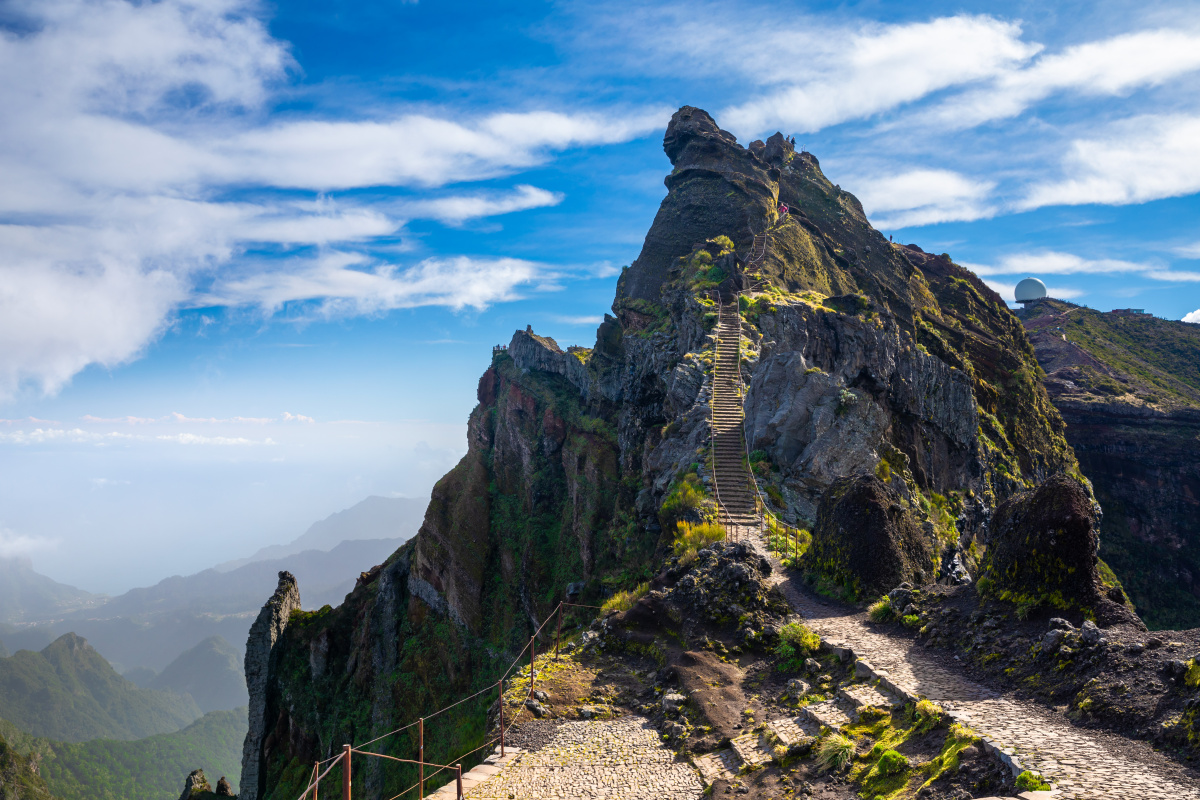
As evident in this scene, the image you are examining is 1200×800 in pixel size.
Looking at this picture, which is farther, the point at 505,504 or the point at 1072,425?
the point at 1072,425

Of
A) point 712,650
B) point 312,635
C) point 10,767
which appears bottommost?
point 10,767

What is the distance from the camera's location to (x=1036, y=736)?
24.7 feet

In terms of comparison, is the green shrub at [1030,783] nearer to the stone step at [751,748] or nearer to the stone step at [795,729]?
the stone step at [795,729]

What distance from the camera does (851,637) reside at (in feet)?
40.2

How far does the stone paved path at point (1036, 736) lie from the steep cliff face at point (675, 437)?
209 inches

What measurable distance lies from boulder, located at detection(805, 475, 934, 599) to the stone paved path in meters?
2.65

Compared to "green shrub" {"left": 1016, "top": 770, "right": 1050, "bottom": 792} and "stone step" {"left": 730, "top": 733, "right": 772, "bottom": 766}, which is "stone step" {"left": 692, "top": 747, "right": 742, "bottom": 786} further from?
"green shrub" {"left": 1016, "top": 770, "right": 1050, "bottom": 792}

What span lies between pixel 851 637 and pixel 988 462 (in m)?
36.4

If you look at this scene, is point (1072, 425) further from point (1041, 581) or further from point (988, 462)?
point (1041, 581)

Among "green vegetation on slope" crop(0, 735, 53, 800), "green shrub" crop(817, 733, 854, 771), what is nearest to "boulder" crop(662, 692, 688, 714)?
"green shrub" crop(817, 733, 854, 771)

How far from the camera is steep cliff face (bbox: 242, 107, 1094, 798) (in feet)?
83.6

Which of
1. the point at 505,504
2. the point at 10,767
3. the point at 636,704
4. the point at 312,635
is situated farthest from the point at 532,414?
the point at 10,767

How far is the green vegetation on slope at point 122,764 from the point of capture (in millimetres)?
127812

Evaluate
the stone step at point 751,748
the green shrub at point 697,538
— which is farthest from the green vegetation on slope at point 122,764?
the stone step at point 751,748
